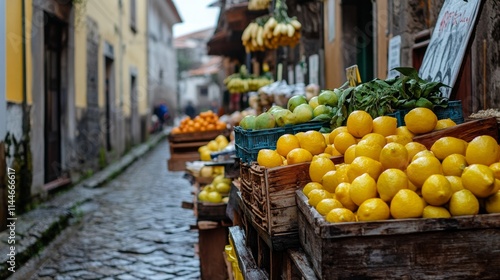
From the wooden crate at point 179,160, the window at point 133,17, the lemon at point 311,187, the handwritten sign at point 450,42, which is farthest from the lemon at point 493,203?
the window at point 133,17

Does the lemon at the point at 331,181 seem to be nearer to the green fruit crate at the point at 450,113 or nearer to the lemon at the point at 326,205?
the lemon at the point at 326,205

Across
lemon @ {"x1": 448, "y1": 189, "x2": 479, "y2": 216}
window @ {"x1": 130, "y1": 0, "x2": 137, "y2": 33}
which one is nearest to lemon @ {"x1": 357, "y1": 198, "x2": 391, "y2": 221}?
lemon @ {"x1": 448, "y1": 189, "x2": 479, "y2": 216}

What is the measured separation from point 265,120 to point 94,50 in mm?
9927

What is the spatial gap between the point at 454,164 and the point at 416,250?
496 millimetres

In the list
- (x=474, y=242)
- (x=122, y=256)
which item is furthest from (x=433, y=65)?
(x=122, y=256)

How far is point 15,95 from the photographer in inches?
281

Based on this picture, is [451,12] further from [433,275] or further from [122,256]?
[122,256]

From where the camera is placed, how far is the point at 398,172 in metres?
2.20

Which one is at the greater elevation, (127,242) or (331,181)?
(331,181)

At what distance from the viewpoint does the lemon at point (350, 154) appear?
2.51 metres

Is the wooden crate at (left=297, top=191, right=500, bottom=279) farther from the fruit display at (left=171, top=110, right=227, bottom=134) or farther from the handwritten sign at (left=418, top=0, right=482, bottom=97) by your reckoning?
the fruit display at (left=171, top=110, right=227, bottom=134)

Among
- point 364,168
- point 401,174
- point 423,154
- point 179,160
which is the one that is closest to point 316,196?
point 364,168

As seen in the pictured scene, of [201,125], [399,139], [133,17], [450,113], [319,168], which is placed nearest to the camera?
[319,168]

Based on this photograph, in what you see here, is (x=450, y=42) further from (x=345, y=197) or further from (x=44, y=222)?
(x=44, y=222)
